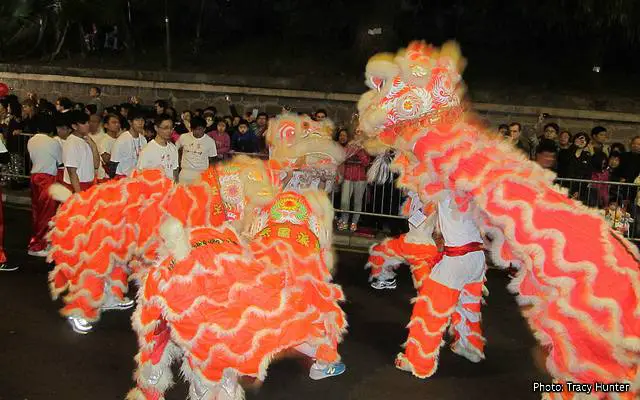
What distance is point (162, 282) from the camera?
3490 millimetres

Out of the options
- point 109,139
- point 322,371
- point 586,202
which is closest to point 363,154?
point 586,202

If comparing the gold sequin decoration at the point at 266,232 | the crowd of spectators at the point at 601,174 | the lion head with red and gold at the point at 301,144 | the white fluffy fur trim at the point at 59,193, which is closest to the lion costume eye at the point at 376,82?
the lion head with red and gold at the point at 301,144

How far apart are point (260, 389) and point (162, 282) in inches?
66.2

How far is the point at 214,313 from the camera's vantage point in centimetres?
338

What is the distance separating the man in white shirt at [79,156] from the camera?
6.89 meters

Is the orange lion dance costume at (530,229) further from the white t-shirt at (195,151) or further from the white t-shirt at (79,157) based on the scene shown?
the white t-shirt at (195,151)

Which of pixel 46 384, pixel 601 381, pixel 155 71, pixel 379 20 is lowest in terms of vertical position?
pixel 46 384

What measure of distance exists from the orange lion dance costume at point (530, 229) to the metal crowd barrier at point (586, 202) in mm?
3424

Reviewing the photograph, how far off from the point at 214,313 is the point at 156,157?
375cm

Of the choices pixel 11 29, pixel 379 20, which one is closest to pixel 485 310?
pixel 379 20

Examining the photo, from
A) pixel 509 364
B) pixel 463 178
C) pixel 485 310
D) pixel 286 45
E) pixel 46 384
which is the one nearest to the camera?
pixel 463 178

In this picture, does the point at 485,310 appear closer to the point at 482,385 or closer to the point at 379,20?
the point at 482,385

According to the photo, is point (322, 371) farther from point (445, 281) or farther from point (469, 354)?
point (469, 354)

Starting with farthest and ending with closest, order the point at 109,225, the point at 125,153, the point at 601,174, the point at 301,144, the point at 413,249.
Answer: the point at 601,174, the point at 125,153, the point at 413,249, the point at 109,225, the point at 301,144
